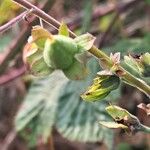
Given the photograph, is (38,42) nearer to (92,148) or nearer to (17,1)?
(17,1)

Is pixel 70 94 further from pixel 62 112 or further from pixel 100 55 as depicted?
pixel 100 55

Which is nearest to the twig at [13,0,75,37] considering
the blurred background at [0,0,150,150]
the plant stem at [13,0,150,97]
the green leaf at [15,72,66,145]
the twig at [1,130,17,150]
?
the plant stem at [13,0,150,97]

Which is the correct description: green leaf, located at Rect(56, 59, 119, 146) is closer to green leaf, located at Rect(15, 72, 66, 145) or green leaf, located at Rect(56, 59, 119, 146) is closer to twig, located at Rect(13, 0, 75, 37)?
green leaf, located at Rect(15, 72, 66, 145)

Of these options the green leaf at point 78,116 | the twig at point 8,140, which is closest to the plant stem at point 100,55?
the green leaf at point 78,116

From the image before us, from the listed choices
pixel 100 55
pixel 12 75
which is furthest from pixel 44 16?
pixel 12 75

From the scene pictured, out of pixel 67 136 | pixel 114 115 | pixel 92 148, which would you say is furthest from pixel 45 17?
pixel 92 148

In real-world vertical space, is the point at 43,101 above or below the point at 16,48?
below

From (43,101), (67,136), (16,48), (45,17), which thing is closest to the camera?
(45,17)
